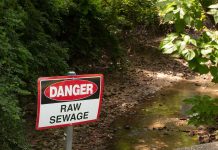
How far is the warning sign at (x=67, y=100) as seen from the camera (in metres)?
2.19

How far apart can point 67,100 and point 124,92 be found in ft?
19.5

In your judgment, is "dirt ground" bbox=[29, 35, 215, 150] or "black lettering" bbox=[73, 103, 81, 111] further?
"dirt ground" bbox=[29, 35, 215, 150]

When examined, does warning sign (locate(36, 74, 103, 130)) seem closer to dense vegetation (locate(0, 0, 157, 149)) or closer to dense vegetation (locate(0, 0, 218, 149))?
dense vegetation (locate(0, 0, 218, 149))

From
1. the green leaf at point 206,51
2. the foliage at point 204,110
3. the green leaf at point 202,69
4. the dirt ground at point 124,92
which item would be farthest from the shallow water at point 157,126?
the green leaf at point 206,51

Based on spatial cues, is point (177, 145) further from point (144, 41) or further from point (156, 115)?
point (144, 41)

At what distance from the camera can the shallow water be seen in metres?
5.74

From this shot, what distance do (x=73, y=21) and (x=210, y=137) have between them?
12.5 ft

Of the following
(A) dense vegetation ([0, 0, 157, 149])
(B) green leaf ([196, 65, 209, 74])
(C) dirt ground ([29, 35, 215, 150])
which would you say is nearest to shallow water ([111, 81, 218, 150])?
(C) dirt ground ([29, 35, 215, 150])

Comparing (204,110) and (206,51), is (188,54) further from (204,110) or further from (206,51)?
(204,110)

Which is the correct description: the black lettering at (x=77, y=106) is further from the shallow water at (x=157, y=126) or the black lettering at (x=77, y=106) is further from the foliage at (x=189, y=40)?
the shallow water at (x=157, y=126)

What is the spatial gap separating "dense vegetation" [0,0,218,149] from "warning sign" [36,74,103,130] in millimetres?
872

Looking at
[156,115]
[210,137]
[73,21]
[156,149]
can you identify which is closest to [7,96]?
[156,149]

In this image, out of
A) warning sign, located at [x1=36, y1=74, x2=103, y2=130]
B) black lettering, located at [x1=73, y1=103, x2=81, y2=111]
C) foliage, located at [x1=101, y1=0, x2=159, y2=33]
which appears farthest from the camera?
foliage, located at [x1=101, y1=0, x2=159, y2=33]

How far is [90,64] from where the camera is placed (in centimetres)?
882
